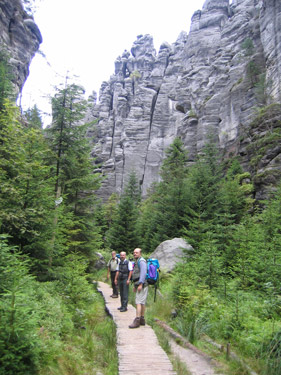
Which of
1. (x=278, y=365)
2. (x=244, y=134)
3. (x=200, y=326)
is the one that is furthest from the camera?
(x=244, y=134)

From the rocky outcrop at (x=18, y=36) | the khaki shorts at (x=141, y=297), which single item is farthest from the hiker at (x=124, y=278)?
the rocky outcrop at (x=18, y=36)

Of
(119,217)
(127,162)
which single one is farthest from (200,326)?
(127,162)

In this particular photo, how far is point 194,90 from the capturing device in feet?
168

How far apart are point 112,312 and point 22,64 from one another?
44769 millimetres

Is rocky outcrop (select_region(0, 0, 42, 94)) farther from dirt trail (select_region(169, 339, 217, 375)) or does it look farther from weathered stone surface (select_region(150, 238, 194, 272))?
dirt trail (select_region(169, 339, 217, 375))

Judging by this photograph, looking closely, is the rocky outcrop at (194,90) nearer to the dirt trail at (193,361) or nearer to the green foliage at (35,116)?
the green foliage at (35,116)

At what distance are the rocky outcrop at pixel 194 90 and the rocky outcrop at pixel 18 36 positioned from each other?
42.4ft

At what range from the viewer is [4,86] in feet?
47.0

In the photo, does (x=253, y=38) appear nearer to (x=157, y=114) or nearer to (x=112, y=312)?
(x=157, y=114)

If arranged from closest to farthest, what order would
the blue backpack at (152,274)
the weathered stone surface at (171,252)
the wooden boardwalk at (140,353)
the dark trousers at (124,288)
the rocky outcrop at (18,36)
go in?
the wooden boardwalk at (140,353) → the blue backpack at (152,274) → the dark trousers at (124,288) → the weathered stone surface at (171,252) → the rocky outcrop at (18,36)

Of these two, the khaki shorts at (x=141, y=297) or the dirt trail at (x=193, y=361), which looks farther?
the khaki shorts at (x=141, y=297)

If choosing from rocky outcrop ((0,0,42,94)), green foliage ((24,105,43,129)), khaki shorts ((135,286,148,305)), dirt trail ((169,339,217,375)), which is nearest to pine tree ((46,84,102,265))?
green foliage ((24,105,43,129))

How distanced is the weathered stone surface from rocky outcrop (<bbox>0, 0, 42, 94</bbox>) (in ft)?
110

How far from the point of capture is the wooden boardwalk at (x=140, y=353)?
4.50 metres
